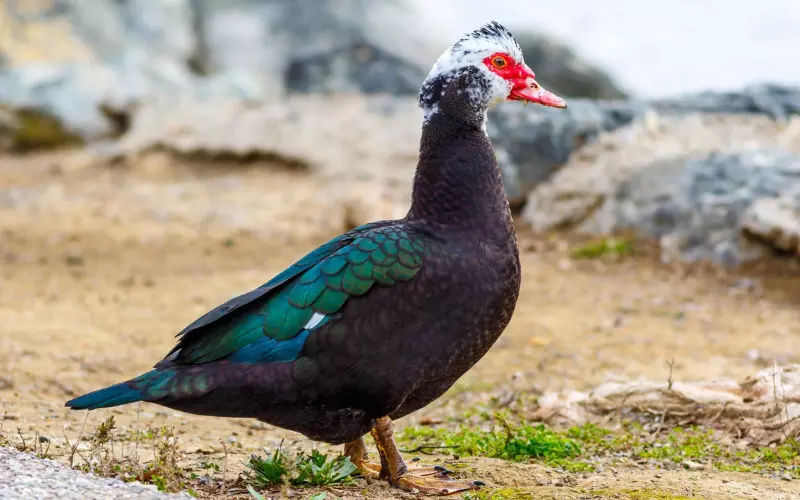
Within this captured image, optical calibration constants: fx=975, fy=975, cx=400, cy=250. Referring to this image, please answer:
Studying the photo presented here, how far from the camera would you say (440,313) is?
384 cm

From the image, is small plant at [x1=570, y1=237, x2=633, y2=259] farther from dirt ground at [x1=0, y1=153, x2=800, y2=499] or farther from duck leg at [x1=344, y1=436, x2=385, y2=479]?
duck leg at [x1=344, y1=436, x2=385, y2=479]

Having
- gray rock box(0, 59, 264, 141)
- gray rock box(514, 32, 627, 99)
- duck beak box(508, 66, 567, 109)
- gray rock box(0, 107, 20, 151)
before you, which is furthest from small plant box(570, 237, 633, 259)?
gray rock box(0, 107, 20, 151)

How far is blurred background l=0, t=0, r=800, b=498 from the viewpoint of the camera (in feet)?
22.0

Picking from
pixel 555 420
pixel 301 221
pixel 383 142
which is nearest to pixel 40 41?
pixel 383 142

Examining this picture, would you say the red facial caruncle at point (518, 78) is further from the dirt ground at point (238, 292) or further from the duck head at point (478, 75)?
the dirt ground at point (238, 292)

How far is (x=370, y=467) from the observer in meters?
4.34

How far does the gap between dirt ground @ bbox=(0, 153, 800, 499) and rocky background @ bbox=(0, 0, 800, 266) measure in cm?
58

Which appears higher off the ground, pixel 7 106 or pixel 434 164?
pixel 7 106

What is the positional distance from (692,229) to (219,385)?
6864 millimetres

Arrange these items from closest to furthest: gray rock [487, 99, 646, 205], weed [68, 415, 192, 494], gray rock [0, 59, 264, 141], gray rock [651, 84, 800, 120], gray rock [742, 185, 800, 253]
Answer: weed [68, 415, 192, 494], gray rock [742, 185, 800, 253], gray rock [487, 99, 646, 205], gray rock [651, 84, 800, 120], gray rock [0, 59, 264, 141]

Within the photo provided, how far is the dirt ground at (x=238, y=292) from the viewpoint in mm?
4973

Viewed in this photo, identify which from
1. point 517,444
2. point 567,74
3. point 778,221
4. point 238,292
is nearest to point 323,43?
point 567,74

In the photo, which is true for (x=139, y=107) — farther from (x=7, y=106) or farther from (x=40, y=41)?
(x=40, y=41)

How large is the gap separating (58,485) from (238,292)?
17.5ft
